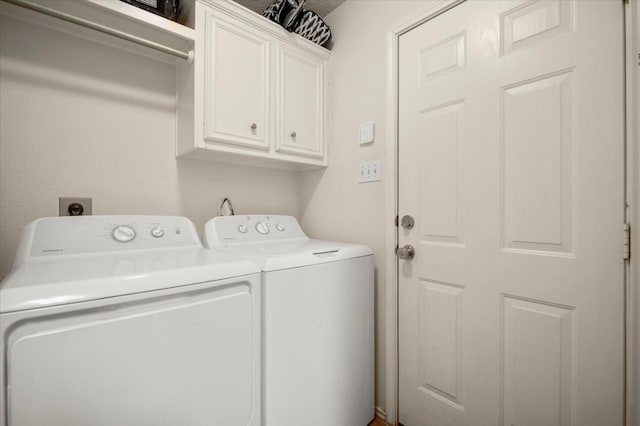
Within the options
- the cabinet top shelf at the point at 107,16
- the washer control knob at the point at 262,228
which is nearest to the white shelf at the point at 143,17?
the cabinet top shelf at the point at 107,16

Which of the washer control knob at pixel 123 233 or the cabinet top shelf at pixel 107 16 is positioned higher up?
the cabinet top shelf at pixel 107 16

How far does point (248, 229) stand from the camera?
156 centimetres

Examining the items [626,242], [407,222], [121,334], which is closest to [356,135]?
[407,222]

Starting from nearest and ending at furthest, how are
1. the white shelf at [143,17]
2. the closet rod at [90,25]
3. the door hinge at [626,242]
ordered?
the door hinge at [626,242] → the closet rod at [90,25] → the white shelf at [143,17]

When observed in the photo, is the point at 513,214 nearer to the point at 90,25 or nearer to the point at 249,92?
the point at 249,92

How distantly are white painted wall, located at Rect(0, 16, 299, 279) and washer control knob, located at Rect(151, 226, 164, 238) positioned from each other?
31cm

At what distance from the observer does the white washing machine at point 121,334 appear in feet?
2.14

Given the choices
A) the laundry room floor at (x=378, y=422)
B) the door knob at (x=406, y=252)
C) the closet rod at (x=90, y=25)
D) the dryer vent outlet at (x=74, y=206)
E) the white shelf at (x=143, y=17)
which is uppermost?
the white shelf at (x=143, y=17)

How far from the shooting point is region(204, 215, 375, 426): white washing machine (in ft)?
3.49

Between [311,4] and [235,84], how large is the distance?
859 millimetres

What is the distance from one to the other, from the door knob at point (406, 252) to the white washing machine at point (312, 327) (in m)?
0.16

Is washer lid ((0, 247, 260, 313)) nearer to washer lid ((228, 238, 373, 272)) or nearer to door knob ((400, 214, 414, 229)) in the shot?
washer lid ((228, 238, 373, 272))

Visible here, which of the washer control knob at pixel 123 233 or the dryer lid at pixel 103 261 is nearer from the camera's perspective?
the dryer lid at pixel 103 261

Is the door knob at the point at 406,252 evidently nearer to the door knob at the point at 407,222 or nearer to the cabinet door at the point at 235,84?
the door knob at the point at 407,222
